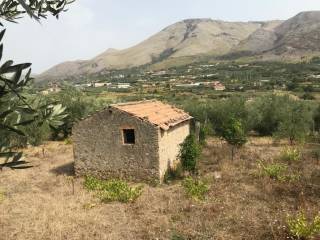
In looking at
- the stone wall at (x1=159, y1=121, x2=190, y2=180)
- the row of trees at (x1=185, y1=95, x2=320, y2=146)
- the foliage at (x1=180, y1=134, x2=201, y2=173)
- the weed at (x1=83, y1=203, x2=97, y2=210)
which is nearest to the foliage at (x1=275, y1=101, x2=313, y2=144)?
the row of trees at (x1=185, y1=95, x2=320, y2=146)

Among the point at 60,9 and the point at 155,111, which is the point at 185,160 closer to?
the point at 155,111

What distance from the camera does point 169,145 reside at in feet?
68.5

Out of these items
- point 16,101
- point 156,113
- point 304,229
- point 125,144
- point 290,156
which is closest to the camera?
point 16,101

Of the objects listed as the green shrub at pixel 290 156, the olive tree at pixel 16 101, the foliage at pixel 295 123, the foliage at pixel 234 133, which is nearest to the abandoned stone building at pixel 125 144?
the foliage at pixel 234 133

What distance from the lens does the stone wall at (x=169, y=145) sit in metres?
19.2

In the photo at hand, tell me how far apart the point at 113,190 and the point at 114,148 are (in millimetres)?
2882

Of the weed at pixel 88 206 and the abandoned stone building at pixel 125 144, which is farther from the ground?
the abandoned stone building at pixel 125 144

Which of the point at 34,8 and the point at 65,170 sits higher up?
the point at 34,8

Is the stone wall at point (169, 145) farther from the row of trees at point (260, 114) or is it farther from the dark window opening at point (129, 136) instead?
the row of trees at point (260, 114)

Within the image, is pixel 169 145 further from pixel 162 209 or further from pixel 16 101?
pixel 16 101

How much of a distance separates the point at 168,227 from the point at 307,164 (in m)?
11.4

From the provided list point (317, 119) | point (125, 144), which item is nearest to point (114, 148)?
point (125, 144)

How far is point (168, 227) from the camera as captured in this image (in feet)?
42.2

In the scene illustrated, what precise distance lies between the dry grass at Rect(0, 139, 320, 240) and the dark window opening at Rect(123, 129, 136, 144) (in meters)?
2.71
